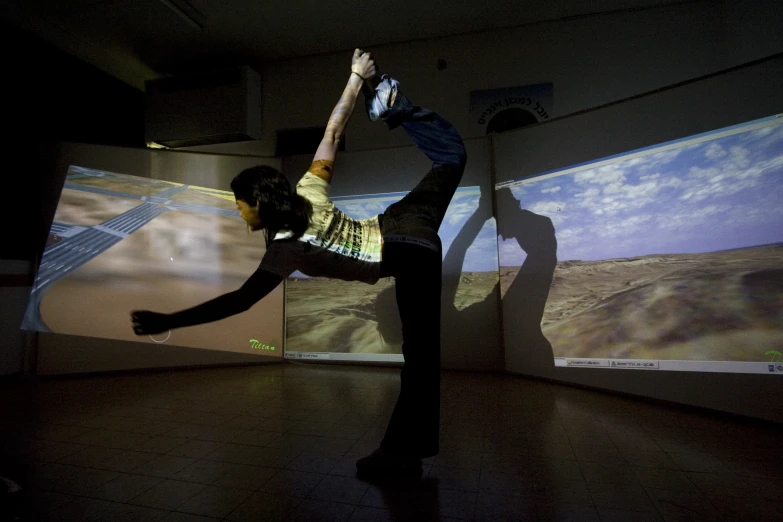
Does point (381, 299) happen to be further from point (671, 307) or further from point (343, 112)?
point (343, 112)

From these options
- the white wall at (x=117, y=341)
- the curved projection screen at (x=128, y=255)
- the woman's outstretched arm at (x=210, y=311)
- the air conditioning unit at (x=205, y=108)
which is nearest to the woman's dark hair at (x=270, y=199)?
the woman's outstretched arm at (x=210, y=311)

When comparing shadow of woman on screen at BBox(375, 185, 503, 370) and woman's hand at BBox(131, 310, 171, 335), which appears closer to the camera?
woman's hand at BBox(131, 310, 171, 335)

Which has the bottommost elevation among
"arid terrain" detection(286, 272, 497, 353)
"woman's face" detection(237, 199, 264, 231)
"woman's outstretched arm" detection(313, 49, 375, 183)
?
"arid terrain" detection(286, 272, 497, 353)

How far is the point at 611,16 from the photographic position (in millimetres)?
3766

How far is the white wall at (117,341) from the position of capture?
3.44 metres

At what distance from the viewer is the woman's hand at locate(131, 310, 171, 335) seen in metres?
1.31

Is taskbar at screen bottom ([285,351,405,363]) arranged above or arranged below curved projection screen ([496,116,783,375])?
below

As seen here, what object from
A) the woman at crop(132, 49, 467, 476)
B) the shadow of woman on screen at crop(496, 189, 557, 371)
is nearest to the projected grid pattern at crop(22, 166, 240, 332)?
the woman at crop(132, 49, 467, 476)

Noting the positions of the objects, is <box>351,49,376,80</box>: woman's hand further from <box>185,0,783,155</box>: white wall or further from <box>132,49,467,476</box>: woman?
<box>185,0,783,155</box>: white wall

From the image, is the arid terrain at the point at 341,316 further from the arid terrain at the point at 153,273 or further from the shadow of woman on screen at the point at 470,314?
the arid terrain at the point at 153,273

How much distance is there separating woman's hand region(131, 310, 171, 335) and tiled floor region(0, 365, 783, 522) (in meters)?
0.61

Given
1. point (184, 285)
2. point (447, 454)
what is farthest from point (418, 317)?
point (184, 285)

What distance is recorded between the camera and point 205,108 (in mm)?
4449

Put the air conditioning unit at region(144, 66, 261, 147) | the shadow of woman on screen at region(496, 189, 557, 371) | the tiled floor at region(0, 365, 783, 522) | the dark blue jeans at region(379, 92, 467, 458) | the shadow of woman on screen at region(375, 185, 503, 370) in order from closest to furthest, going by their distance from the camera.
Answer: the tiled floor at region(0, 365, 783, 522)
the dark blue jeans at region(379, 92, 467, 458)
the shadow of woman on screen at region(496, 189, 557, 371)
the shadow of woman on screen at region(375, 185, 503, 370)
the air conditioning unit at region(144, 66, 261, 147)
